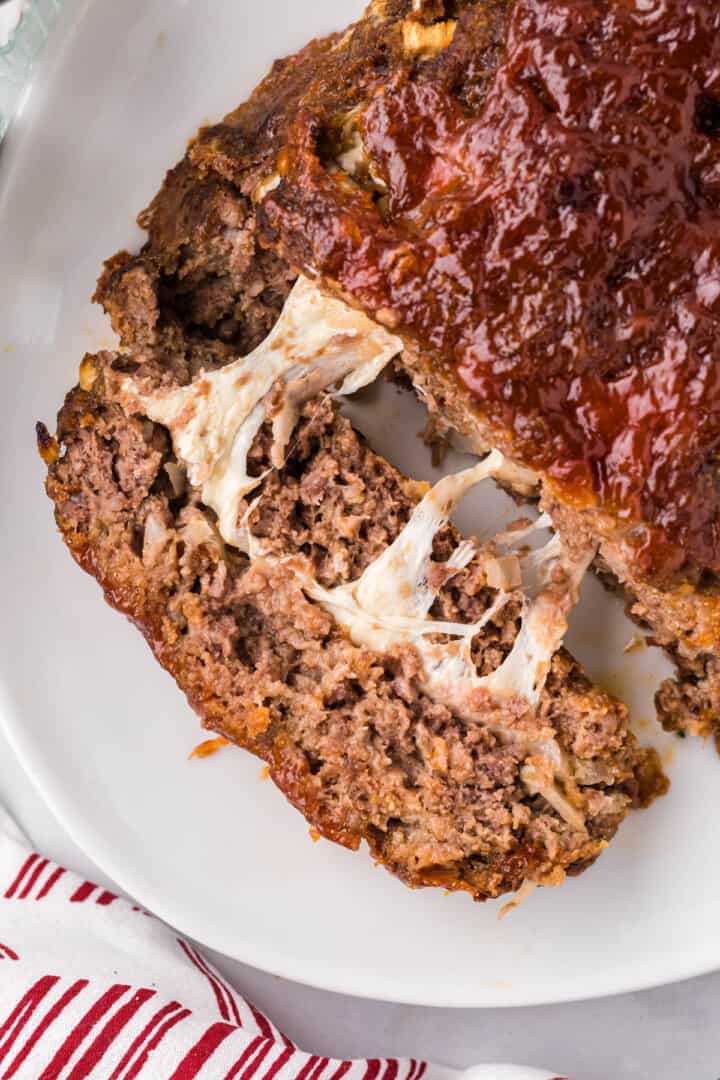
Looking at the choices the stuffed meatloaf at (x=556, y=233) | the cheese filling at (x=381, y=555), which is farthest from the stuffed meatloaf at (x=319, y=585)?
the stuffed meatloaf at (x=556, y=233)

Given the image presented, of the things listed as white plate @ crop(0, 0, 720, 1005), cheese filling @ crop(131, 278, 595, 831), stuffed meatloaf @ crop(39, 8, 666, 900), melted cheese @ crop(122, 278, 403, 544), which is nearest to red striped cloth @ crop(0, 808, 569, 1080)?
white plate @ crop(0, 0, 720, 1005)

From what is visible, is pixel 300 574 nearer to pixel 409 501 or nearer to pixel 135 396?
pixel 409 501

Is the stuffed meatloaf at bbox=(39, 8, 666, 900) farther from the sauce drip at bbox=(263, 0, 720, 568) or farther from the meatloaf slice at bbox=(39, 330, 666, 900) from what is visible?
the sauce drip at bbox=(263, 0, 720, 568)

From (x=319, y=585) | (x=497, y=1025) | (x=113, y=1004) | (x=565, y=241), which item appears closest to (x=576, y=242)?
(x=565, y=241)

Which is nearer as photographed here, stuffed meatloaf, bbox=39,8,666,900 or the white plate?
stuffed meatloaf, bbox=39,8,666,900

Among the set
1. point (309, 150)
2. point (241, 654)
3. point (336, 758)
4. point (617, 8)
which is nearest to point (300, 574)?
point (241, 654)

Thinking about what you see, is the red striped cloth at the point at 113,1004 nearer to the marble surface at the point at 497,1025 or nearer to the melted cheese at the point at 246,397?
the marble surface at the point at 497,1025
